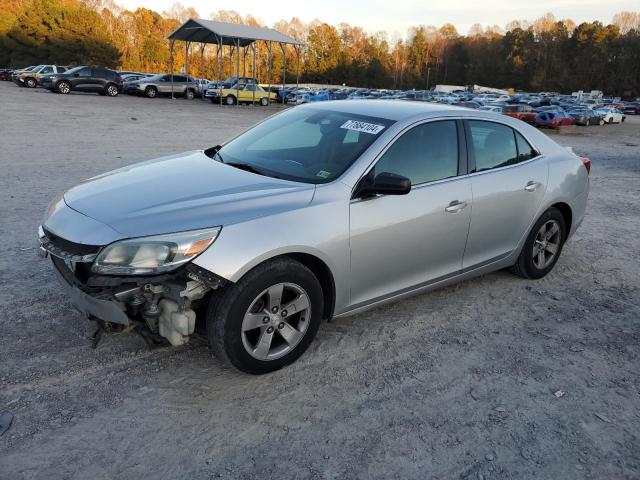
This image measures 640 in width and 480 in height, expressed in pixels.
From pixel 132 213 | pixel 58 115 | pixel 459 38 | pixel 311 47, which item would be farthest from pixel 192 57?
pixel 132 213

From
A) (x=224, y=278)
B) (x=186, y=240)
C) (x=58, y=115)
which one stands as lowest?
(x=58, y=115)

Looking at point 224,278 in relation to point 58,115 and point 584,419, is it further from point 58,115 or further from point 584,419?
point 58,115

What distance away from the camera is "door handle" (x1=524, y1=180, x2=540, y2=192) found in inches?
182

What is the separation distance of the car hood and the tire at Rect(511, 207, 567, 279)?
2.51 m

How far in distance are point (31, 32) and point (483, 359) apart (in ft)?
242

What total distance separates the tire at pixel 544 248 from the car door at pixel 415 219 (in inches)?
42.7

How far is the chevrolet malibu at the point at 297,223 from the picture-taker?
2.96m

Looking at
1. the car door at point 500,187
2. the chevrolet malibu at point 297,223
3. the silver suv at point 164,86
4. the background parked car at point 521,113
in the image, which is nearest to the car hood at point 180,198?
the chevrolet malibu at point 297,223

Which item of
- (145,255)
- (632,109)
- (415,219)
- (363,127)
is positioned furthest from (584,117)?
(145,255)

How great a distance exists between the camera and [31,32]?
63.4 m

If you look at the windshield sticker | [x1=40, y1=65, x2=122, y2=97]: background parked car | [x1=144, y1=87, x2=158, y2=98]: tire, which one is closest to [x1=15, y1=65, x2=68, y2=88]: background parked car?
[x1=40, y1=65, x2=122, y2=97]: background parked car

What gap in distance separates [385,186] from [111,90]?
3526cm

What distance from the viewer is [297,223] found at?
3189mm

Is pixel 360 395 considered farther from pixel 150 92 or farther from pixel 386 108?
pixel 150 92
